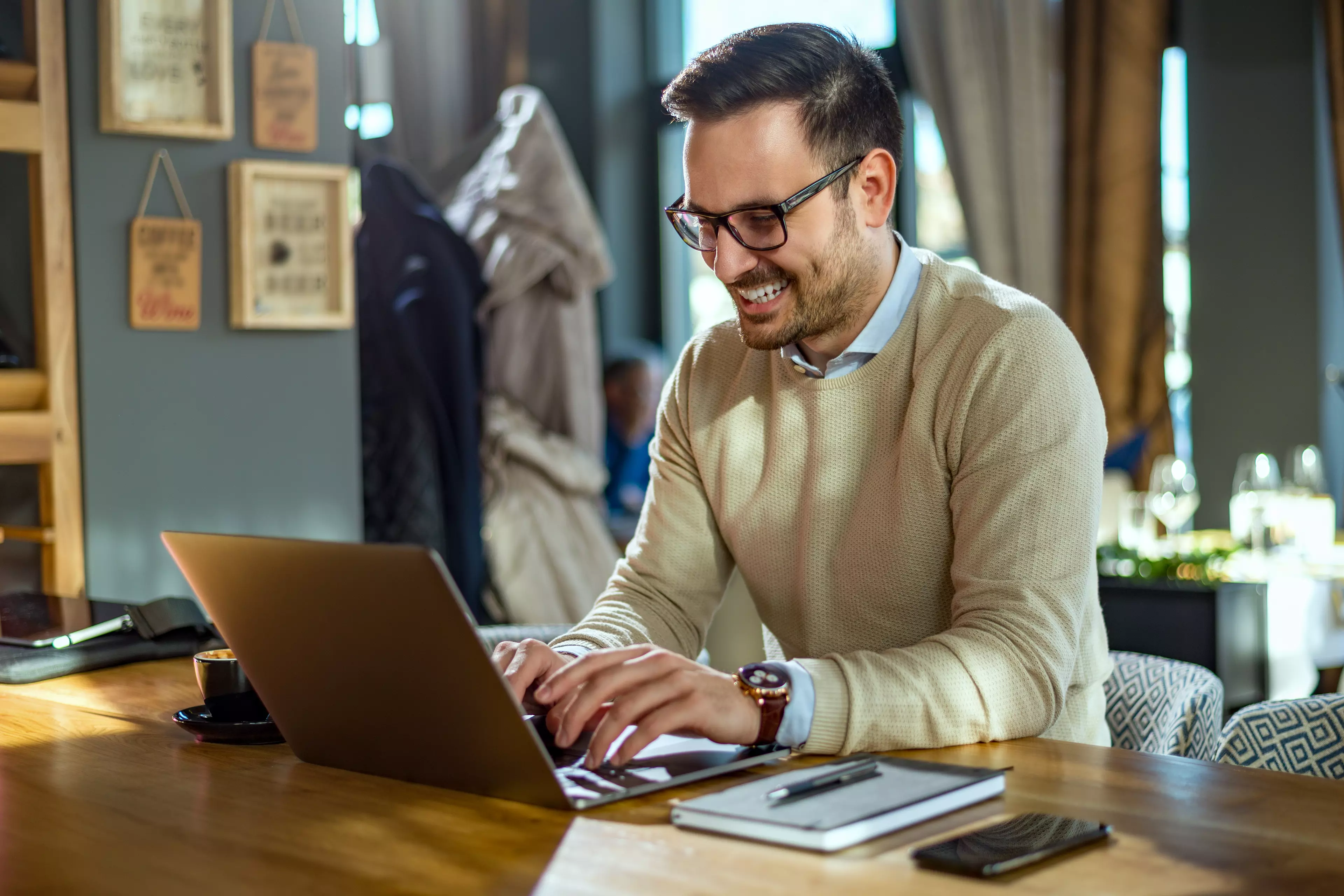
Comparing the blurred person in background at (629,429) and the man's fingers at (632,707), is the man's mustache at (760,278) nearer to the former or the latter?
the man's fingers at (632,707)

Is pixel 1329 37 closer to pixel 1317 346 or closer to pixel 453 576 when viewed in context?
pixel 1317 346

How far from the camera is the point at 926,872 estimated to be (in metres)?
0.89

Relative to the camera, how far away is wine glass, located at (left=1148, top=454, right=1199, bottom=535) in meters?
3.62

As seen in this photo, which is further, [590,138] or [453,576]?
[590,138]

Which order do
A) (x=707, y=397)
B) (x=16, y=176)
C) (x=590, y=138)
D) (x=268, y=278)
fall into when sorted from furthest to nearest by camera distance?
1. (x=590, y=138)
2. (x=268, y=278)
3. (x=16, y=176)
4. (x=707, y=397)

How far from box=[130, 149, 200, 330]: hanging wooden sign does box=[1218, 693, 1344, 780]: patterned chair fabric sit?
2253mm

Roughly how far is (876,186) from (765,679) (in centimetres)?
67

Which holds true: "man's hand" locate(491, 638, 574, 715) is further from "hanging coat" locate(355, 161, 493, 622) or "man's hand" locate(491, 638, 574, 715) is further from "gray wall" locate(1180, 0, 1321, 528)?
"gray wall" locate(1180, 0, 1321, 528)

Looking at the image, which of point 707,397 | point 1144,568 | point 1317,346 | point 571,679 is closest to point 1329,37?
point 1317,346

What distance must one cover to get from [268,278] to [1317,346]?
2.97m

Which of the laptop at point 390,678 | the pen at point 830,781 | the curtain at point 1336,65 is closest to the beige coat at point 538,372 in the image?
the curtain at point 1336,65

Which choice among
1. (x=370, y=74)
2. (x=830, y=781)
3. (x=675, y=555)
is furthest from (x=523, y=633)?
(x=370, y=74)

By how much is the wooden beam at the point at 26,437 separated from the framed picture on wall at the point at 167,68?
1.91 feet

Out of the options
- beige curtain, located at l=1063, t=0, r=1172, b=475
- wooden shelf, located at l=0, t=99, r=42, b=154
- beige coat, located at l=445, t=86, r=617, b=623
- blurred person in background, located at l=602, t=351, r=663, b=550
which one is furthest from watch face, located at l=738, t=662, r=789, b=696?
blurred person in background, located at l=602, t=351, r=663, b=550
